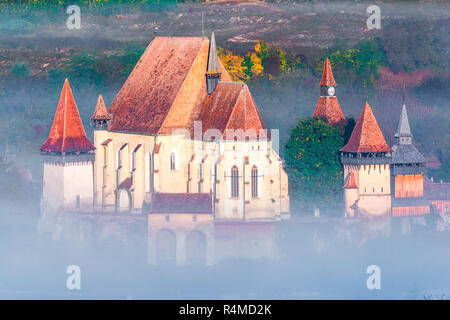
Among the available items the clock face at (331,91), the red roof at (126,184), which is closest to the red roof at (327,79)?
the clock face at (331,91)

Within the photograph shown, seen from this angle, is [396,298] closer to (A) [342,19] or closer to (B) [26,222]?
(B) [26,222]

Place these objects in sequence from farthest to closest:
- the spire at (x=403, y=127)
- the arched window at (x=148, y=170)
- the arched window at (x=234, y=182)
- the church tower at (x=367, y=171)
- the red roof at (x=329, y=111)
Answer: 1. the spire at (x=403, y=127)
2. the red roof at (x=329, y=111)
3. the arched window at (x=148, y=170)
4. the church tower at (x=367, y=171)
5. the arched window at (x=234, y=182)

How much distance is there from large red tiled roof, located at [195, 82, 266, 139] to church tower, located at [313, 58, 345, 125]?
735 centimetres

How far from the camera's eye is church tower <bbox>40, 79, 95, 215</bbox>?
95.2 metres

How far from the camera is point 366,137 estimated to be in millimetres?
94312

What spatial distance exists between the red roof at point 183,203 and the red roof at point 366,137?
9545 mm

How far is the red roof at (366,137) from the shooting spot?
9394 centimetres

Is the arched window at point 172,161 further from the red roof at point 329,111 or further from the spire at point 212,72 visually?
the red roof at point 329,111

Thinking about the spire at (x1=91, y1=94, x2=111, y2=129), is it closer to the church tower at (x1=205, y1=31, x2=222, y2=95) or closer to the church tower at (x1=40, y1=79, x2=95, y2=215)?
the church tower at (x1=40, y1=79, x2=95, y2=215)

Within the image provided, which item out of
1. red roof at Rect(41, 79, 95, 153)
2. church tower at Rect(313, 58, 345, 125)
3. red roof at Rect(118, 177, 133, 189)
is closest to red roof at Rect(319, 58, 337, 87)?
church tower at Rect(313, 58, 345, 125)

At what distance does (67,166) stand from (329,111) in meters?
16.2

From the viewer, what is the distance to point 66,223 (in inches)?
3706

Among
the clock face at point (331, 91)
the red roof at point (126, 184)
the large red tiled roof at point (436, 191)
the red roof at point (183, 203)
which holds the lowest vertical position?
the red roof at point (183, 203)
